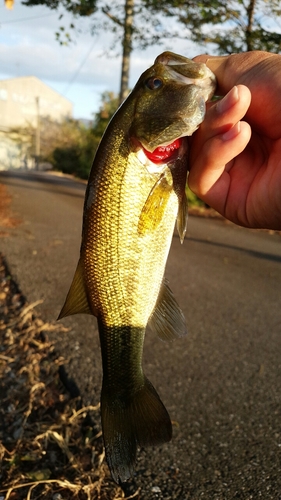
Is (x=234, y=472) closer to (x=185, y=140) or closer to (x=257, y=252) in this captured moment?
(x=185, y=140)

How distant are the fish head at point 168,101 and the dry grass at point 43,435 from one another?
1.87 meters

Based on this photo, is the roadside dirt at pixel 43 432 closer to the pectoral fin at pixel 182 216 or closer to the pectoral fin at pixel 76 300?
the pectoral fin at pixel 76 300

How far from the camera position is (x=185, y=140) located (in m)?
1.85

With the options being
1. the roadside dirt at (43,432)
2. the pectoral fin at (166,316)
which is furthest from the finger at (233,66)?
the roadside dirt at (43,432)

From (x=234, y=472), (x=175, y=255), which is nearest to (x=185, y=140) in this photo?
(x=234, y=472)

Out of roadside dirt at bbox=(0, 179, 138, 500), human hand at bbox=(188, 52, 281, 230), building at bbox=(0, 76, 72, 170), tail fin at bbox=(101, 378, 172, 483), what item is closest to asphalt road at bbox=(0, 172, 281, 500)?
roadside dirt at bbox=(0, 179, 138, 500)

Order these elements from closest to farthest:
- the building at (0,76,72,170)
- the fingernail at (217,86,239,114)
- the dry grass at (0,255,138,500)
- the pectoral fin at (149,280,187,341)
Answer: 1. the fingernail at (217,86,239,114)
2. the pectoral fin at (149,280,187,341)
3. the dry grass at (0,255,138,500)
4. the building at (0,76,72,170)

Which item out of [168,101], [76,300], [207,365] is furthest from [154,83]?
[207,365]

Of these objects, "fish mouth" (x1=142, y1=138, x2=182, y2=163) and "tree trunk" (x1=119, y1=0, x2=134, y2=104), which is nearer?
"fish mouth" (x1=142, y1=138, x2=182, y2=163)

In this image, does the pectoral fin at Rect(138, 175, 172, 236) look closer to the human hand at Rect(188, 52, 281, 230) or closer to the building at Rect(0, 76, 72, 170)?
the human hand at Rect(188, 52, 281, 230)

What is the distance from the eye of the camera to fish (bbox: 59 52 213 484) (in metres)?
1.68

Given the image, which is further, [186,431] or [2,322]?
[2,322]

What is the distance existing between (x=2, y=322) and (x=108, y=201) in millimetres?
3288

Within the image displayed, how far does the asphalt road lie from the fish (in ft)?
3.11
